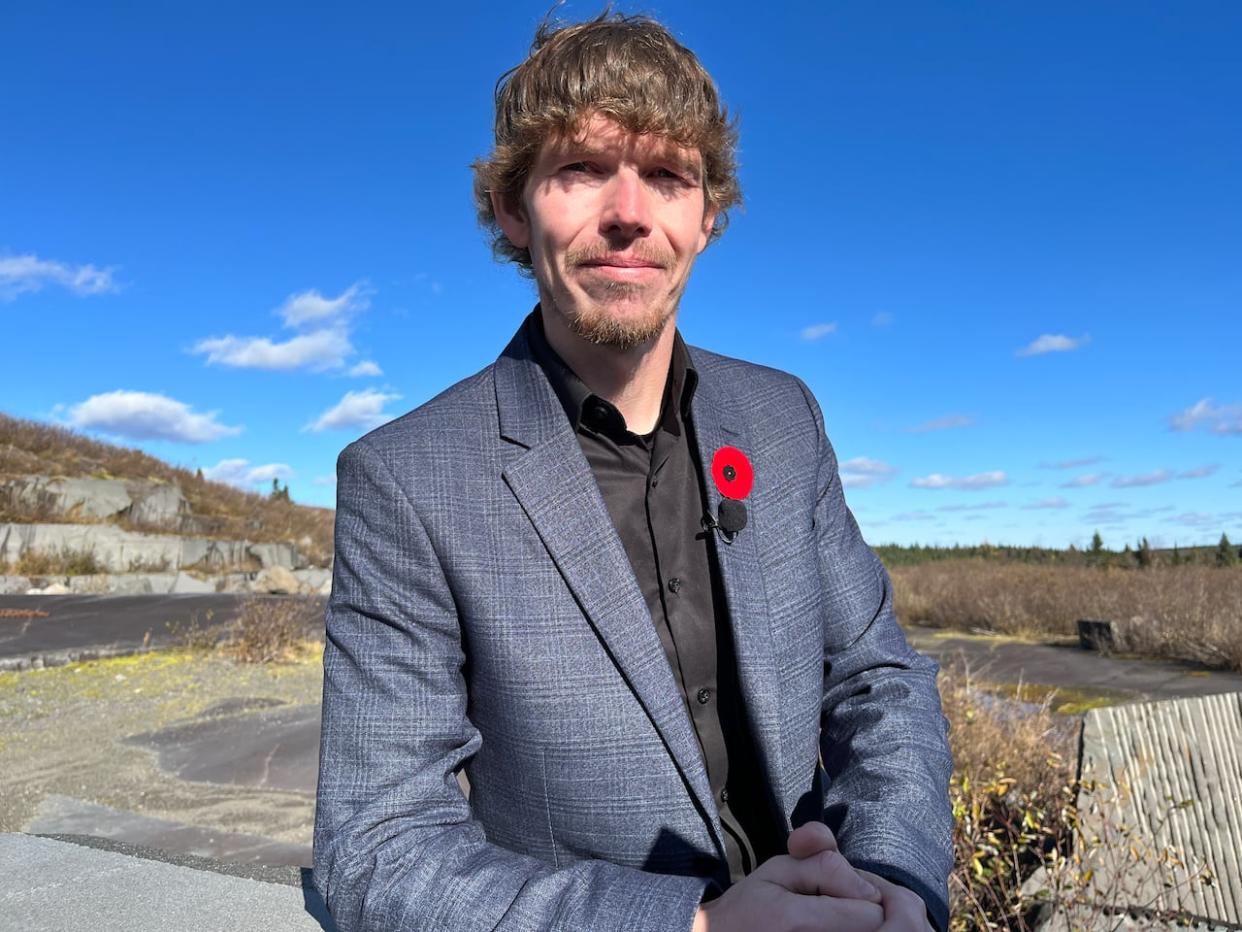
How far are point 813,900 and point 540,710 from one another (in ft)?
1.87

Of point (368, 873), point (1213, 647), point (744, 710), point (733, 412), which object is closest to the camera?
point (368, 873)

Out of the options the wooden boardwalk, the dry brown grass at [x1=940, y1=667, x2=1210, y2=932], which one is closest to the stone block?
the dry brown grass at [x1=940, y1=667, x2=1210, y2=932]

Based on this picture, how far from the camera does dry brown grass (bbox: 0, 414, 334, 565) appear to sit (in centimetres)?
2258

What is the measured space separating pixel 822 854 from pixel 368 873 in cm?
69

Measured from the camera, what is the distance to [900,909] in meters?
1.23

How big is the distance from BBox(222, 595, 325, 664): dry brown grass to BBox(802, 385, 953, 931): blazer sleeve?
883 centimetres

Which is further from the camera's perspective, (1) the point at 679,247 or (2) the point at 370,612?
(1) the point at 679,247

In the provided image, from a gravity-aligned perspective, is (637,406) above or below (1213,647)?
above

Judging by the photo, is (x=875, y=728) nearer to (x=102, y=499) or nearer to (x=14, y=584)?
(x=14, y=584)

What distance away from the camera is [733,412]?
2033mm

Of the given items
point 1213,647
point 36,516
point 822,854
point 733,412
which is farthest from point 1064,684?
point 36,516

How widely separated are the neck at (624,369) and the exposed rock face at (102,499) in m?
22.1

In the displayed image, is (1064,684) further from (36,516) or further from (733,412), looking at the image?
(36,516)

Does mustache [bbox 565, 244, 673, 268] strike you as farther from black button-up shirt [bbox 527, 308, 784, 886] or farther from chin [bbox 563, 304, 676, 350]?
black button-up shirt [bbox 527, 308, 784, 886]
